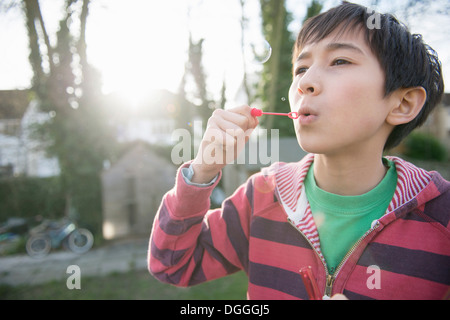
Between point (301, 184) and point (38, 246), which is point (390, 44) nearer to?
point (301, 184)

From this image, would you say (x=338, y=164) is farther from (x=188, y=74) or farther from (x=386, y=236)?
(x=188, y=74)

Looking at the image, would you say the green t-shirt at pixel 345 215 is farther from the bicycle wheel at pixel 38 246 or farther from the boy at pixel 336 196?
the bicycle wheel at pixel 38 246

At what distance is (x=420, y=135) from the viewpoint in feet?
36.4

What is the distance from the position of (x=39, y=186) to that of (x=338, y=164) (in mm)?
10852

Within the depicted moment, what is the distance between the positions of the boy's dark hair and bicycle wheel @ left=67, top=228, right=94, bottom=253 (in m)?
6.71

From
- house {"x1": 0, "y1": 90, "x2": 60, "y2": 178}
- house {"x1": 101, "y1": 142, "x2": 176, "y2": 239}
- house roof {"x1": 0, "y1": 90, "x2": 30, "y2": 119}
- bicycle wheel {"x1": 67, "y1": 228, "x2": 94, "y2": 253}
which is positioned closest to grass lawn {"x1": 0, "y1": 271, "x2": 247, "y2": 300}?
bicycle wheel {"x1": 67, "y1": 228, "x2": 94, "y2": 253}

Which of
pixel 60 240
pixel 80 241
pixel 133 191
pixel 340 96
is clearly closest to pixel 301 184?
pixel 340 96

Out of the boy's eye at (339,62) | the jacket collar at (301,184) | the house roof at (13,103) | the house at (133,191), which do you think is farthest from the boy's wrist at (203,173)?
the house roof at (13,103)

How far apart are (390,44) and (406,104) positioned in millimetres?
225

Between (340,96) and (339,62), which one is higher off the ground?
(339,62)

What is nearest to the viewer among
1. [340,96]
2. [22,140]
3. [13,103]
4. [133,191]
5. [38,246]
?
[340,96]

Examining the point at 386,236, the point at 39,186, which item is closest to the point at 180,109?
the point at 386,236

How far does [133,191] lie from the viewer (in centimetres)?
719
